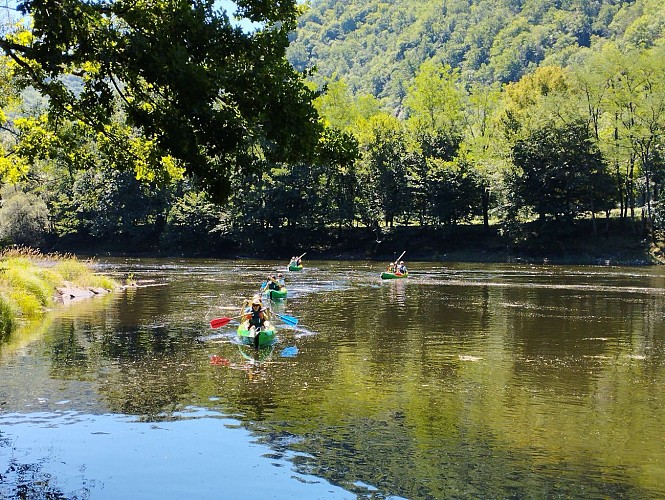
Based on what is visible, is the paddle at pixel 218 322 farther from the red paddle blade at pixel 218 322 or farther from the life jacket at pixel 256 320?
the life jacket at pixel 256 320

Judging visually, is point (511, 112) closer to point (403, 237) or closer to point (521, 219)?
point (521, 219)

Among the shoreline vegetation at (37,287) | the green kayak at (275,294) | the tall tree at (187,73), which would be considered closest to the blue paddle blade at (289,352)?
the tall tree at (187,73)

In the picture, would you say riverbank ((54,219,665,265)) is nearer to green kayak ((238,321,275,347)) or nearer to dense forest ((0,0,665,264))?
dense forest ((0,0,665,264))

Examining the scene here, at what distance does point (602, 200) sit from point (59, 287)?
5008 cm

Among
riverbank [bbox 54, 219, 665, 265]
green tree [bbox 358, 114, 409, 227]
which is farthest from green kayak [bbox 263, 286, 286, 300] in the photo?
green tree [bbox 358, 114, 409, 227]

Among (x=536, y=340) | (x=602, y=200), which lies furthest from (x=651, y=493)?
(x=602, y=200)

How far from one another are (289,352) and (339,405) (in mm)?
6579

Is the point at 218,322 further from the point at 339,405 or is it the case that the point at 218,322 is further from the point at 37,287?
the point at 339,405

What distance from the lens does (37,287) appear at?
31.1m

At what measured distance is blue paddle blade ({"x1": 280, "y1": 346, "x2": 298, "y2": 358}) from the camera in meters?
22.0

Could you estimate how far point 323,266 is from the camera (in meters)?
64.1

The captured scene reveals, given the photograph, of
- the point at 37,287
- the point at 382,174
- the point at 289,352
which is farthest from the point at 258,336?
the point at 382,174

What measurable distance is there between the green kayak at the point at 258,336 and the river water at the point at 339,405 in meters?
0.39

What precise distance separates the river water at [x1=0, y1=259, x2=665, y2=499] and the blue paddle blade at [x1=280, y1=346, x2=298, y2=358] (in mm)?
62
